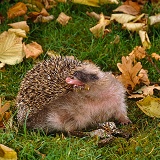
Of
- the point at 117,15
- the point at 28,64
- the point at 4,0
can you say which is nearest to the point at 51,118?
the point at 28,64

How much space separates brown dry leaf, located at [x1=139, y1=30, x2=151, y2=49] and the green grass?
0.19 ft

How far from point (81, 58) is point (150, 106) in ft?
3.98

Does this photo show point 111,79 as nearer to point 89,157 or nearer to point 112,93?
point 112,93

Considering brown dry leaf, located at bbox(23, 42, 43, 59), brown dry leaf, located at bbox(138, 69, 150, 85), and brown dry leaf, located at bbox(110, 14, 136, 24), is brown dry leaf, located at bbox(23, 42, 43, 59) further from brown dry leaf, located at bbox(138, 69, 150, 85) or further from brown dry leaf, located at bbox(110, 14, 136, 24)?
brown dry leaf, located at bbox(138, 69, 150, 85)

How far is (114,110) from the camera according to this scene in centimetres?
418

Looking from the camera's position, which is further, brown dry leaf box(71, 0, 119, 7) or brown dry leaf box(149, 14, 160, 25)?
brown dry leaf box(71, 0, 119, 7)

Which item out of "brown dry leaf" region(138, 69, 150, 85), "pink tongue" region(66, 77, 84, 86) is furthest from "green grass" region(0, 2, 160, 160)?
"pink tongue" region(66, 77, 84, 86)

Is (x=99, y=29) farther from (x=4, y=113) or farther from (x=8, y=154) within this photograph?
(x=8, y=154)

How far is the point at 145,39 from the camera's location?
5168 millimetres

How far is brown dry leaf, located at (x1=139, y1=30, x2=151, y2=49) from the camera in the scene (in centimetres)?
511

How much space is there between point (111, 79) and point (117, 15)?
4.72 ft

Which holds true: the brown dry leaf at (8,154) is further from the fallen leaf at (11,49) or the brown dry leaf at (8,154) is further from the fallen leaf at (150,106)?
the fallen leaf at (11,49)

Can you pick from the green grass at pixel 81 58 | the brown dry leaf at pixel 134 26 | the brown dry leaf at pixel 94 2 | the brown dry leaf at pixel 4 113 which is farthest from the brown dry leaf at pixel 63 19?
the brown dry leaf at pixel 4 113

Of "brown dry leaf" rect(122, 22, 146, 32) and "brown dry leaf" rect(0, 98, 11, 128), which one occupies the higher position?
"brown dry leaf" rect(122, 22, 146, 32)
